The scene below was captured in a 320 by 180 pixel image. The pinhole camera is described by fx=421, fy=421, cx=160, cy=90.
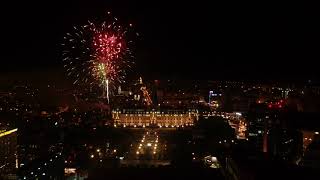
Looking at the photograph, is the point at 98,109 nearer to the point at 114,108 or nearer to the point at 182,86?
the point at 114,108

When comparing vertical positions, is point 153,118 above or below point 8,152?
above

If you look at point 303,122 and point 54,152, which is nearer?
point 54,152

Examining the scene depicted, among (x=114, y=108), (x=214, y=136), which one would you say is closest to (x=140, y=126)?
(x=114, y=108)

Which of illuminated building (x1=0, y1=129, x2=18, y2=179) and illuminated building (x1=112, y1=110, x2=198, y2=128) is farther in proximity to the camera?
illuminated building (x1=112, y1=110, x2=198, y2=128)

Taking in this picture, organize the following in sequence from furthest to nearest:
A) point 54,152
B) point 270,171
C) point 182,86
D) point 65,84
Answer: point 182,86 → point 65,84 → point 54,152 → point 270,171

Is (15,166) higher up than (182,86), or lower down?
lower down

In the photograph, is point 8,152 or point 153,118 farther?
point 153,118

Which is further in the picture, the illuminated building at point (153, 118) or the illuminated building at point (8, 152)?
the illuminated building at point (153, 118)

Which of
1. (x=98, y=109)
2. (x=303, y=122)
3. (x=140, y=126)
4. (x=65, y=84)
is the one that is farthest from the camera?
(x=65, y=84)
